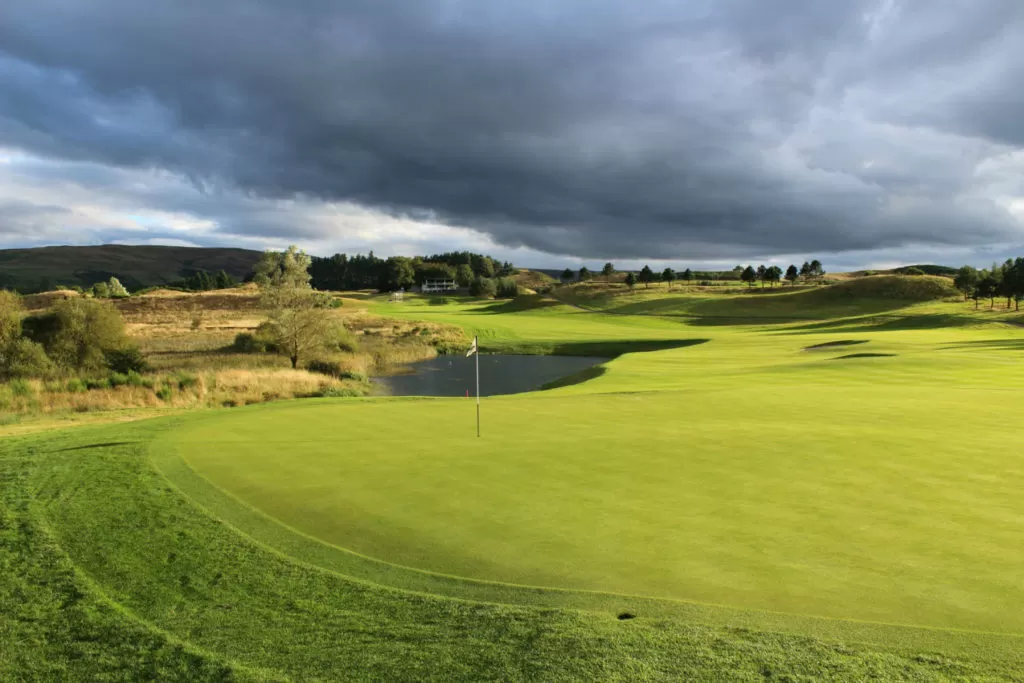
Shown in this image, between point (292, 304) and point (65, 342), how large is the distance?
12322 millimetres

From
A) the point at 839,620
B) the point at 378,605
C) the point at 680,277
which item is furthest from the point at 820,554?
the point at 680,277

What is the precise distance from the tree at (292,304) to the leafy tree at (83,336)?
333 inches

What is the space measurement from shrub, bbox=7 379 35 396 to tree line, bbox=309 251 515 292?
414 ft

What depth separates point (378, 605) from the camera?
588 centimetres

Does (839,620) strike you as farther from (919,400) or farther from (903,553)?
(919,400)

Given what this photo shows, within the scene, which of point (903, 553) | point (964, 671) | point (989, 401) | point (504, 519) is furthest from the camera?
point (989, 401)

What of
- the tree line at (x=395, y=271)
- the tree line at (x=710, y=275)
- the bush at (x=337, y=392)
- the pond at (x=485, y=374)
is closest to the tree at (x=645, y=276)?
the tree line at (x=710, y=275)

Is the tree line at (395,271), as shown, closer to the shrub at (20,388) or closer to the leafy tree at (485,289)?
the leafy tree at (485,289)

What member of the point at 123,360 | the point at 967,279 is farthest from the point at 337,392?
the point at 967,279

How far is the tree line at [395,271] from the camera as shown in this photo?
158 m

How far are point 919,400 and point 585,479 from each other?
523 inches

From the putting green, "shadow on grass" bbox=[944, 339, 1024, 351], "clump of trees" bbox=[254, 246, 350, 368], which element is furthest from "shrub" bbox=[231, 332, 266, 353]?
"shadow on grass" bbox=[944, 339, 1024, 351]

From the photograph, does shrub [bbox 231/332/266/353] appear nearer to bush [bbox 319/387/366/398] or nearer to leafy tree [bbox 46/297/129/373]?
leafy tree [bbox 46/297/129/373]

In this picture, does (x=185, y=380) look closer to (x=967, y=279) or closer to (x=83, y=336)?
(x=83, y=336)
